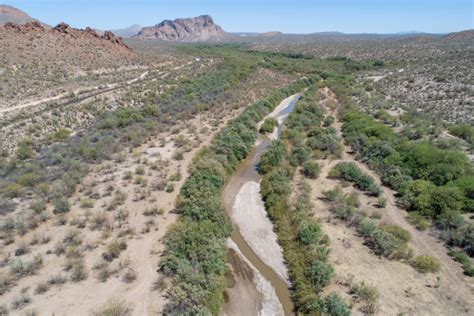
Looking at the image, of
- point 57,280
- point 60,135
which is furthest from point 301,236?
point 60,135

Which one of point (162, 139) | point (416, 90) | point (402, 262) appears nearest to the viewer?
point (402, 262)

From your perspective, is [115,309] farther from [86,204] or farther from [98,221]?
[86,204]

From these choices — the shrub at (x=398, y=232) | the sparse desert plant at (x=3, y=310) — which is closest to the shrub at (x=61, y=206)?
the sparse desert plant at (x=3, y=310)

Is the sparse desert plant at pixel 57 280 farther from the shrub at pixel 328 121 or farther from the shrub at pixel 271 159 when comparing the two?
the shrub at pixel 328 121

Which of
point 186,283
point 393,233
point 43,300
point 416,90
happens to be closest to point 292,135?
point 393,233

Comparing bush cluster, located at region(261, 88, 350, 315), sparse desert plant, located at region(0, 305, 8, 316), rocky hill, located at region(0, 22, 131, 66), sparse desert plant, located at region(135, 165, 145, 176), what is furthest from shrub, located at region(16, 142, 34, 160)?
rocky hill, located at region(0, 22, 131, 66)

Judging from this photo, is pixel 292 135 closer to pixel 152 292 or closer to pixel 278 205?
pixel 278 205

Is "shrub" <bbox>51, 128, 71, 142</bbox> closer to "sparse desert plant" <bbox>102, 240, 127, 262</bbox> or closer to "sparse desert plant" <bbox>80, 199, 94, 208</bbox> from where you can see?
"sparse desert plant" <bbox>80, 199, 94, 208</bbox>
